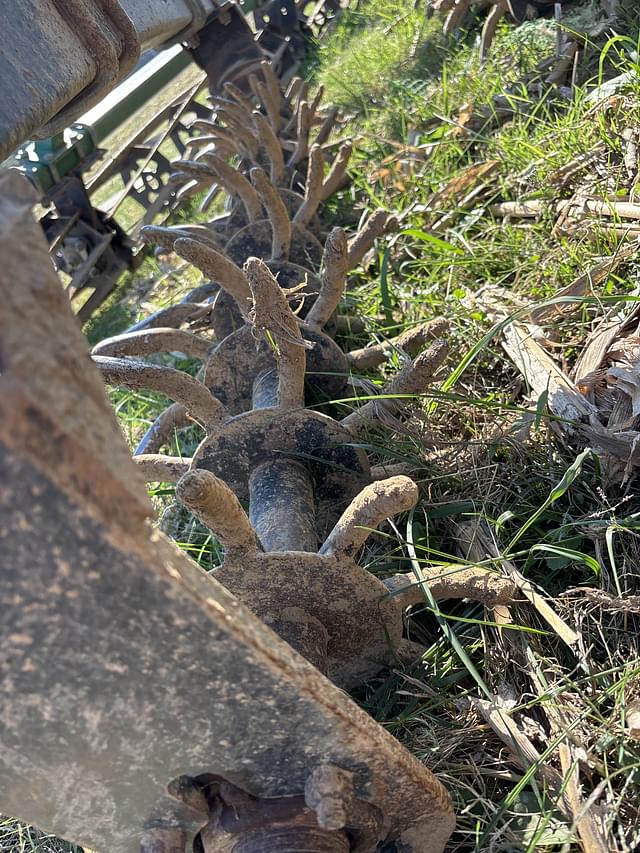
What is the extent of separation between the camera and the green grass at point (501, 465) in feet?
4.54

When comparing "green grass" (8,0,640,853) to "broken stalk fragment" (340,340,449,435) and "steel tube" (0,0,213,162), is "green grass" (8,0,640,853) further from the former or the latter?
"steel tube" (0,0,213,162)

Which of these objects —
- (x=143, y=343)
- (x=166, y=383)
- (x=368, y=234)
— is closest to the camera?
(x=166, y=383)

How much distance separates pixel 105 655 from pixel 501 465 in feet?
3.89

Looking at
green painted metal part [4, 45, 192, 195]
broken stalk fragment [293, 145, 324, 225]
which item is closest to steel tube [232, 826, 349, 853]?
broken stalk fragment [293, 145, 324, 225]

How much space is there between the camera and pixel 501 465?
1.87 m

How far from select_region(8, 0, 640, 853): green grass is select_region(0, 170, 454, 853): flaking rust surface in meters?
0.31

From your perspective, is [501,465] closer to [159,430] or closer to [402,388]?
[402,388]

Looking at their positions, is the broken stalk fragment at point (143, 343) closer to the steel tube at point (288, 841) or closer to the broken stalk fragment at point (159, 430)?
the broken stalk fragment at point (159, 430)

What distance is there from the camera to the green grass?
4.54 feet

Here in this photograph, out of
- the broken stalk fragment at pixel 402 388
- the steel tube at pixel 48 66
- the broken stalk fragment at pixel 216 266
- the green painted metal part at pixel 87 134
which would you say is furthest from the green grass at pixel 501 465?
Answer: the green painted metal part at pixel 87 134

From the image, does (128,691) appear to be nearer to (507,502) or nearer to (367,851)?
(367,851)

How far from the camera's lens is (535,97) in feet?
10.1

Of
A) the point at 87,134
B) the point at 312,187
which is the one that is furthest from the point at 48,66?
the point at 87,134

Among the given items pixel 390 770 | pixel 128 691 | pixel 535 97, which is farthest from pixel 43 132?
pixel 535 97
